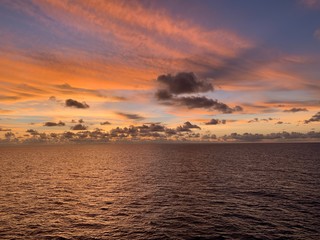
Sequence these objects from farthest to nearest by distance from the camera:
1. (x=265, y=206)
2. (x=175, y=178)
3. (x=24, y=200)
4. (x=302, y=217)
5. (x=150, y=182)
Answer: (x=175, y=178) < (x=150, y=182) < (x=24, y=200) < (x=265, y=206) < (x=302, y=217)

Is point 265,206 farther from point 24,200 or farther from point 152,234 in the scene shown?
point 24,200

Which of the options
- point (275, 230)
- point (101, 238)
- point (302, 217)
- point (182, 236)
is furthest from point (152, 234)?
point (302, 217)

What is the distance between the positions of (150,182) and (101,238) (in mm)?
45538

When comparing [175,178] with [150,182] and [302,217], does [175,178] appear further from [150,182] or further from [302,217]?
[302,217]

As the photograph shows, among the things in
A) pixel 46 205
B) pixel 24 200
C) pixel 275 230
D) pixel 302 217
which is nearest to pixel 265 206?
pixel 302 217

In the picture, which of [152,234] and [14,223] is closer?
[152,234]

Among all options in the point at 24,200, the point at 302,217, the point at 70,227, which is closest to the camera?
the point at 70,227

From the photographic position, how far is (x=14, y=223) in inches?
1820

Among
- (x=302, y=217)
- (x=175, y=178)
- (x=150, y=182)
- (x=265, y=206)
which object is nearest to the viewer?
(x=302, y=217)

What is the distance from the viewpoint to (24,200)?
6216 cm

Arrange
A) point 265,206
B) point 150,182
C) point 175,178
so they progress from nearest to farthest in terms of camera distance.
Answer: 1. point 265,206
2. point 150,182
3. point 175,178

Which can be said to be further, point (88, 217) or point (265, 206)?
point (265, 206)

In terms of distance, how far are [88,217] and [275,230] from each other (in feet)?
102

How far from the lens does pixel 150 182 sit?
281 ft
